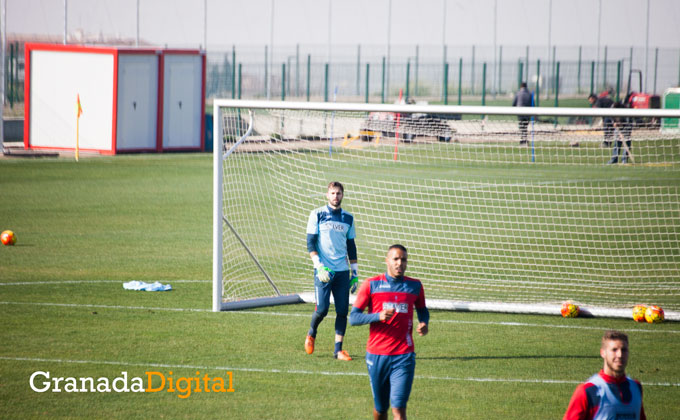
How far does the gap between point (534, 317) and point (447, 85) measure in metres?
32.5

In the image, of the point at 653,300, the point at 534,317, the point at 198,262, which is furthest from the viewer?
the point at 198,262

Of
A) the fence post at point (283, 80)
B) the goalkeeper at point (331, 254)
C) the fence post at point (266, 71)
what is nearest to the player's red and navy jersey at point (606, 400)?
the goalkeeper at point (331, 254)

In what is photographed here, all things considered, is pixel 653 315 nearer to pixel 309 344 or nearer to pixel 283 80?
pixel 309 344

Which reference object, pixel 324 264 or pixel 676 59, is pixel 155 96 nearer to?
pixel 324 264

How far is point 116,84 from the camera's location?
100 feet

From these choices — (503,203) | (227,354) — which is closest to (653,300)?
(227,354)

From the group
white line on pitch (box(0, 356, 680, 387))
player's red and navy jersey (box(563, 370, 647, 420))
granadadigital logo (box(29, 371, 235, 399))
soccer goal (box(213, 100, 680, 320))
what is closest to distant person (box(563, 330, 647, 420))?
player's red and navy jersey (box(563, 370, 647, 420))

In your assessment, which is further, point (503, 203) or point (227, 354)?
point (503, 203)

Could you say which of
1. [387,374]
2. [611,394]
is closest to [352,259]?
A: [387,374]

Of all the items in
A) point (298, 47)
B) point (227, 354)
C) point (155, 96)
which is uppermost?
point (298, 47)

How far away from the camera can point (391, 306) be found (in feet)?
22.5

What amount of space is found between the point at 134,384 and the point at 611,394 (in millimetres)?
4957

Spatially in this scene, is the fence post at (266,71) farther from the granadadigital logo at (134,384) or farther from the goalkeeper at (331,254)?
the granadadigital logo at (134,384)

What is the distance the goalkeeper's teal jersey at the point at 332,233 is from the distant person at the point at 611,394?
15.5ft
